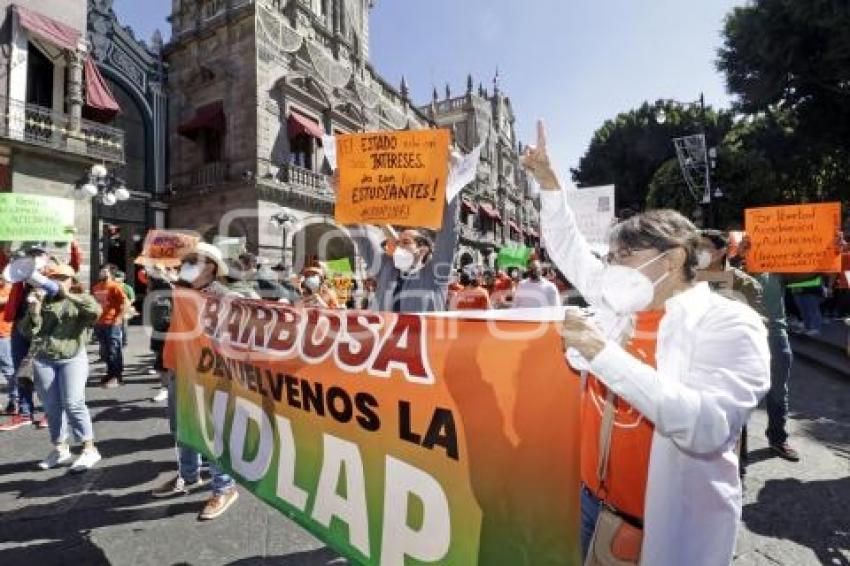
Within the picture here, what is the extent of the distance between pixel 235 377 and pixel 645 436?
2.45 m

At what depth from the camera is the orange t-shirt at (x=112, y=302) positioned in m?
8.00

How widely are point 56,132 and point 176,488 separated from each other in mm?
13931

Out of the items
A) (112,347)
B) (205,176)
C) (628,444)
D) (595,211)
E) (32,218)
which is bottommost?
(112,347)

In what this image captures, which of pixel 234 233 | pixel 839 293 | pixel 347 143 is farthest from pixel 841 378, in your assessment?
pixel 234 233

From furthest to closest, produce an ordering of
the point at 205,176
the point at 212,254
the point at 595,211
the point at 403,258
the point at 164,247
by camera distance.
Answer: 1. the point at 205,176
2. the point at 164,247
3. the point at 595,211
4. the point at 403,258
5. the point at 212,254

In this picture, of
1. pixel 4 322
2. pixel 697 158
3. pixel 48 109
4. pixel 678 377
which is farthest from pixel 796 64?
pixel 48 109

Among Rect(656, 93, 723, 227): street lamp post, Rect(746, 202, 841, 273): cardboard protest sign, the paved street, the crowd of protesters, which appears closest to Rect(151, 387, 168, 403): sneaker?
the paved street

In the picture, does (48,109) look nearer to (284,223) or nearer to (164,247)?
(284,223)

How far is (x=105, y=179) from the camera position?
14789 millimetres

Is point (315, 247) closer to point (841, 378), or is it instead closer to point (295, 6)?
point (295, 6)

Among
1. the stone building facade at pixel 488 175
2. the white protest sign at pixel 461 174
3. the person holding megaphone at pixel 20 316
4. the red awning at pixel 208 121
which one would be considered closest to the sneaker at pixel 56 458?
the person holding megaphone at pixel 20 316

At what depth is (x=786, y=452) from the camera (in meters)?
4.50

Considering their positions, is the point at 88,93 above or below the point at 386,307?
above

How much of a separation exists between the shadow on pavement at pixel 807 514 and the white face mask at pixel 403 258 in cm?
297
